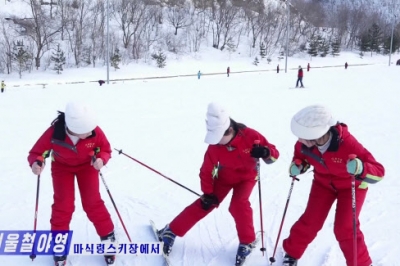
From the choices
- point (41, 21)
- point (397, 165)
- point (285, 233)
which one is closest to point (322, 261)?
point (285, 233)

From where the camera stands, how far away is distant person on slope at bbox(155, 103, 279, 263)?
11.0 feet

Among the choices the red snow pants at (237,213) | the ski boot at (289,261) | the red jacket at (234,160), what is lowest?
the ski boot at (289,261)

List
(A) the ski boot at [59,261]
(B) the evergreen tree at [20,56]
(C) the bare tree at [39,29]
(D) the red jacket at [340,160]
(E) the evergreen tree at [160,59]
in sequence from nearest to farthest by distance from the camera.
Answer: (D) the red jacket at [340,160] → (A) the ski boot at [59,261] → (B) the evergreen tree at [20,56] → (C) the bare tree at [39,29] → (E) the evergreen tree at [160,59]

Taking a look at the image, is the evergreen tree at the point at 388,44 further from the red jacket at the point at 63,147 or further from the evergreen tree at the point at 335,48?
the red jacket at the point at 63,147

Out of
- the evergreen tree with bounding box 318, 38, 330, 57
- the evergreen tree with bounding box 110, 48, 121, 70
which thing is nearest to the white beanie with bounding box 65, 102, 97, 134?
the evergreen tree with bounding box 110, 48, 121, 70

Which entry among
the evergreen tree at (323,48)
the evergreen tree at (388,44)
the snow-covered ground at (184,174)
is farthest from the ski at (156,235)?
the evergreen tree at (388,44)

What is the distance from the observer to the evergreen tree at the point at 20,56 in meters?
31.6

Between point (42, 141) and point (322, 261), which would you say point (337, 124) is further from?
point (42, 141)

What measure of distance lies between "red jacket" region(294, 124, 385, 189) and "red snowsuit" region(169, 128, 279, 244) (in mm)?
461

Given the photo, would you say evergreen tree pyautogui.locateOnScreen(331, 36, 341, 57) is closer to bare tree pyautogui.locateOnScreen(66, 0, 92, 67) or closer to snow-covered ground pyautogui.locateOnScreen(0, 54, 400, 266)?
bare tree pyautogui.locateOnScreen(66, 0, 92, 67)

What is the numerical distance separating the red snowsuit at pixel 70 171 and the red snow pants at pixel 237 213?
681 mm

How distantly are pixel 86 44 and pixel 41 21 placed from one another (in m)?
4.54

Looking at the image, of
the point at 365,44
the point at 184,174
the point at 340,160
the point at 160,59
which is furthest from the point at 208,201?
Answer: the point at 365,44

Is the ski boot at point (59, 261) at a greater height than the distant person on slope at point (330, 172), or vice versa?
the distant person on slope at point (330, 172)
